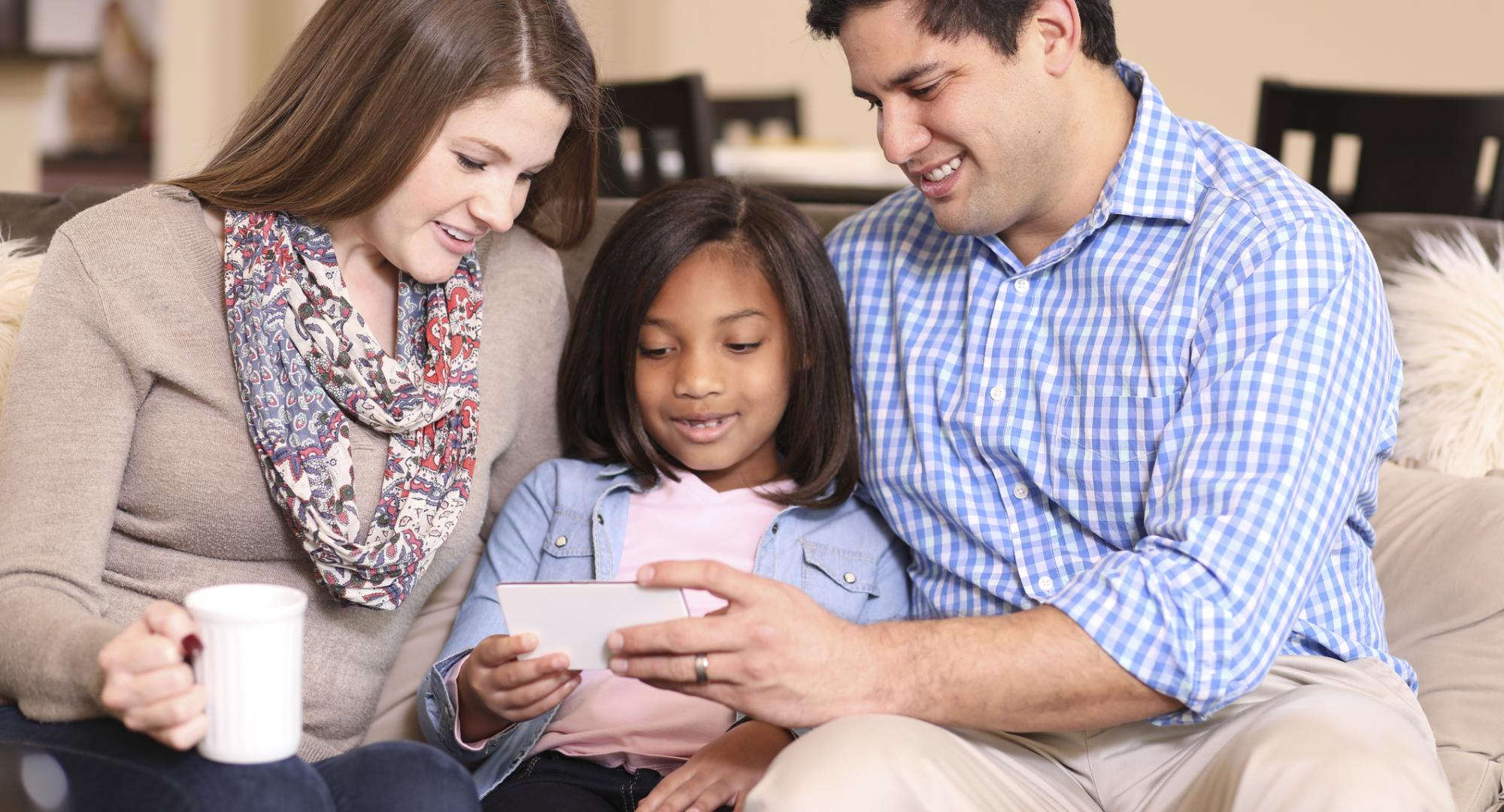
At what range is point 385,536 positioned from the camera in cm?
146

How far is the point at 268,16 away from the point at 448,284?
14.9ft

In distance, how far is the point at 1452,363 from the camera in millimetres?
1835

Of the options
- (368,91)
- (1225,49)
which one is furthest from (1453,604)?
(1225,49)

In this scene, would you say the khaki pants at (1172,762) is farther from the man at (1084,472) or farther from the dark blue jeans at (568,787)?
the dark blue jeans at (568,787)

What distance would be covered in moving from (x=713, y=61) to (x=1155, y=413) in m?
4.47

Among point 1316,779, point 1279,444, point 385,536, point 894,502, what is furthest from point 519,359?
point 1316,779

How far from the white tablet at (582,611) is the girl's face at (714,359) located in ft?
1.42

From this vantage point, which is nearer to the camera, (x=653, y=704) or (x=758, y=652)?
(x=758, y=652)

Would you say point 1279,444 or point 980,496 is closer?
point 1279,444

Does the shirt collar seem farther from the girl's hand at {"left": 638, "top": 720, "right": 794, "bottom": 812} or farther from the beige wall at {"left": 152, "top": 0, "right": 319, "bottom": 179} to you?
the beige wall at {"left": 152, "top": 0, "right": 319, "bottom": 179}

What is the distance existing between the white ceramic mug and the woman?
0.19 metres

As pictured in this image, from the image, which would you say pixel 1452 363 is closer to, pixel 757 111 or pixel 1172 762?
pixel 1172 762

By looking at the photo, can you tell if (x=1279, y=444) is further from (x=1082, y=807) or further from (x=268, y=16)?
(x=268, y=16)

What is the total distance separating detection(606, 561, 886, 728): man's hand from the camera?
1204mm
